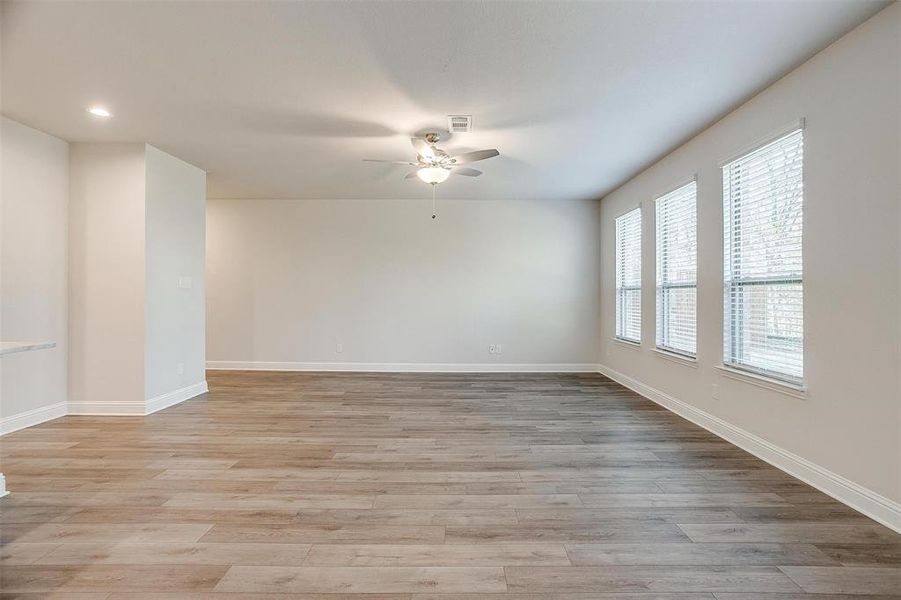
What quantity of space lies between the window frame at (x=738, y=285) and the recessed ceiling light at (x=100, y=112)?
204 inches

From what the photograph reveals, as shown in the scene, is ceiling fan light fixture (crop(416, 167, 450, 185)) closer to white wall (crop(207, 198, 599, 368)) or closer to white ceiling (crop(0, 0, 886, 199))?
white ceiling (crop(0, 0, 886, 199))

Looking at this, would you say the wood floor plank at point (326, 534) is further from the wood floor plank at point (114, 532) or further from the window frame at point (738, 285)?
the window frame at point (738, 285)

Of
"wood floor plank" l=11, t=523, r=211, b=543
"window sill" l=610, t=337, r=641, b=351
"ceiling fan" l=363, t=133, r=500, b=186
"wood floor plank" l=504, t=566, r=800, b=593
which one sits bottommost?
"wood floor plank" l=504, t=566, r=800, b=593

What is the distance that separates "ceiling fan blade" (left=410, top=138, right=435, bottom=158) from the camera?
367cm

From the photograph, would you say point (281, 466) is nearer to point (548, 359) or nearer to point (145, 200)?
point (145, 200)

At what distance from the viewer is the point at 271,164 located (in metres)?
4.77

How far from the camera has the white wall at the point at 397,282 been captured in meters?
6.61

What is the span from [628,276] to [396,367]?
12.3 feet

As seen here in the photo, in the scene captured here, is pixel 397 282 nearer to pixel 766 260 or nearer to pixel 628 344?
pixel 628 344

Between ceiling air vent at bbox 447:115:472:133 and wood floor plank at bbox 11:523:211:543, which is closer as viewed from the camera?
wood floor plank at bbox 11:523:211:543

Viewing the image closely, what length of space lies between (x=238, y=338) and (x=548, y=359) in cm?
504

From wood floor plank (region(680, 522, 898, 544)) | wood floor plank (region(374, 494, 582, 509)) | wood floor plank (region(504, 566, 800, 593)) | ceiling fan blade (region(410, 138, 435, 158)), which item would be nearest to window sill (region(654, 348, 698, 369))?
wood floor plank (region(680, 522, 898, 544))

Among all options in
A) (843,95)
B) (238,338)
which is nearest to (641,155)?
(843,95)

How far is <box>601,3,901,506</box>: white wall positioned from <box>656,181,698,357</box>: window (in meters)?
0.91
